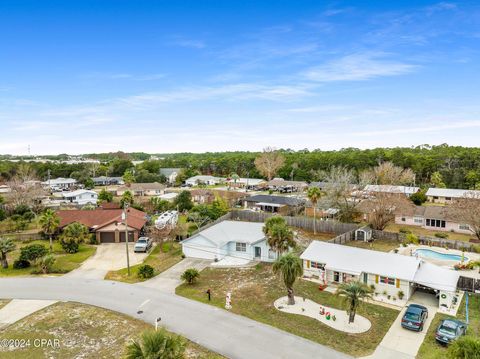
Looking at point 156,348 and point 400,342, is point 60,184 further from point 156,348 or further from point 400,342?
point 400,342

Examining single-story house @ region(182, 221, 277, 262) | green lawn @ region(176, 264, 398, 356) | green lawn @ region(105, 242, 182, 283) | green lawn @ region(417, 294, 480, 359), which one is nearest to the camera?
green lawn @ region(417, 294, 480, 359)

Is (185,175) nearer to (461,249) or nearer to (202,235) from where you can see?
(202,235)

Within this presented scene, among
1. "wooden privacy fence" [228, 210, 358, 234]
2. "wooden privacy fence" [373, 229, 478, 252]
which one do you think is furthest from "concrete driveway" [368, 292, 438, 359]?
"wooden privacy fence" [228, 210, 358, 234]

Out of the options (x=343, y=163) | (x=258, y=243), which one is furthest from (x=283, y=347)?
(x=343, y=163)

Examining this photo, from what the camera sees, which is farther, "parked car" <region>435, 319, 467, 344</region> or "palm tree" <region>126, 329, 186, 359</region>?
"parked car" <region>435, 319, 467, 344</region>

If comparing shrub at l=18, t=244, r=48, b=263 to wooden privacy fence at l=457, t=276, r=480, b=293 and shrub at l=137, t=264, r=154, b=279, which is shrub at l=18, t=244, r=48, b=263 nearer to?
shrub at l=137, t=264, r=154, b=279
